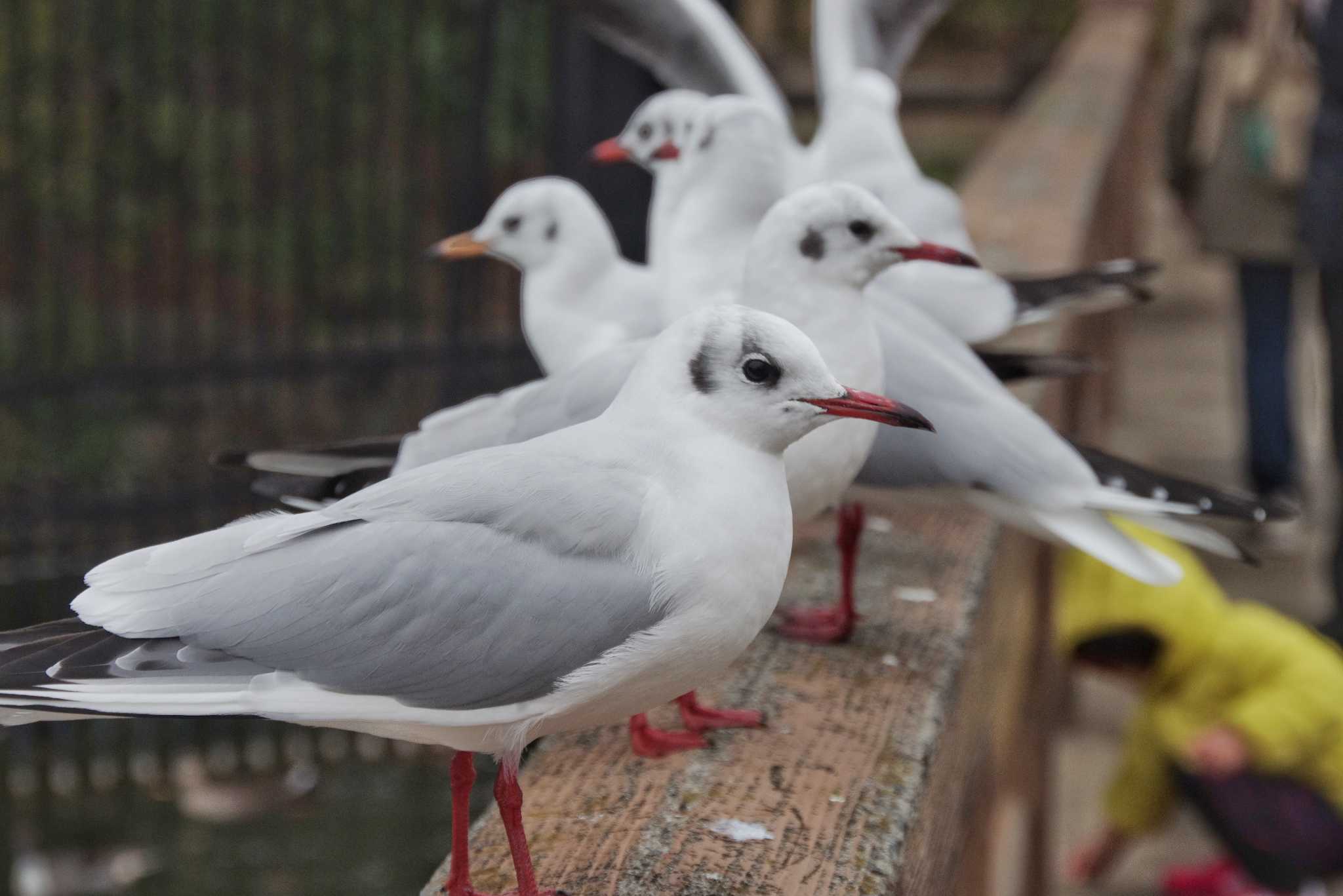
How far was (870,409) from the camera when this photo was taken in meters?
1.50

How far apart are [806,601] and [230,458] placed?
31.7 inches

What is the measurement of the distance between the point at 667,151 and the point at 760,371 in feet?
4.90

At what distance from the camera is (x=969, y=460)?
2188mm

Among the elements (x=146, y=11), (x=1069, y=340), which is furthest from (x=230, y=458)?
(x=146, y=11)

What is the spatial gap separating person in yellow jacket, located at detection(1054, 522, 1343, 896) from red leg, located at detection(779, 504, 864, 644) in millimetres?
1315

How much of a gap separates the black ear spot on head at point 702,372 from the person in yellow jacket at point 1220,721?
2.15 meters

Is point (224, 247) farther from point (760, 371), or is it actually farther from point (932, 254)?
point (760, 371)

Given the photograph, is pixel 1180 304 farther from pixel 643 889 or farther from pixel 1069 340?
pixel 643 889

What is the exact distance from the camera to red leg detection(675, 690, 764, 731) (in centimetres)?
178

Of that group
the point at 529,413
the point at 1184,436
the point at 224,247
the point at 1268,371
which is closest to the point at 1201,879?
the point at 1268,371

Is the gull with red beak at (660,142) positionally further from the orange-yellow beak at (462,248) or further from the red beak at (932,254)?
the red beak at (932,254)

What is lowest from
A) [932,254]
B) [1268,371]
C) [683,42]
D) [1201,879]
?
[1201,879]

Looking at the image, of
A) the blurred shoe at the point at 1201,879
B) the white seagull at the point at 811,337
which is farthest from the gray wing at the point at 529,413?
the blurred shoe at the point at 1201,879

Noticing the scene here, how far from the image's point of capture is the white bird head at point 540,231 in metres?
2.64
